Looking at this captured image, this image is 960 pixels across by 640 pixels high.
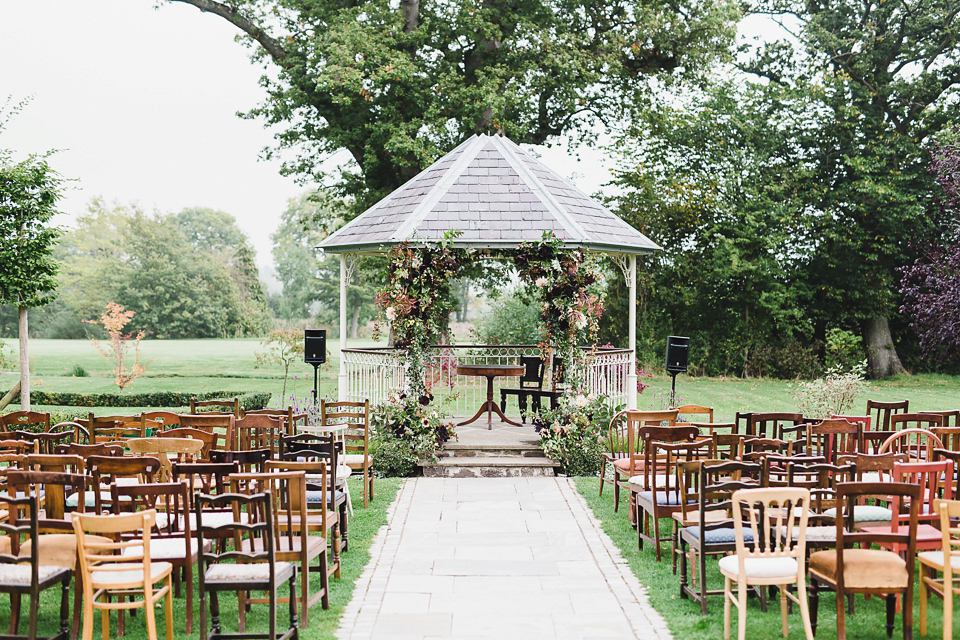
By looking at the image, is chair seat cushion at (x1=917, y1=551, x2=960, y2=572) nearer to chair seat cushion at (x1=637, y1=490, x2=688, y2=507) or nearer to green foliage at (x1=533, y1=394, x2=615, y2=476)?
chair seat cushion at (x1=637, y1=490, x2=688, y2=507)

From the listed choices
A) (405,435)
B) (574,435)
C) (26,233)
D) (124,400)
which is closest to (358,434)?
(405,435)

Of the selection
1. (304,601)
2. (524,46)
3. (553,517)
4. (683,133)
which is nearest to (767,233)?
(683,133)

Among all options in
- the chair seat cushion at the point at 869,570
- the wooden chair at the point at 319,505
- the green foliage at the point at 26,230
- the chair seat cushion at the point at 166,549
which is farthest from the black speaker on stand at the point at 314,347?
the chair seat cushion at the point at 869,570

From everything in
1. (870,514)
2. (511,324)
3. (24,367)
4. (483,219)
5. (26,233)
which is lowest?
(870,514)

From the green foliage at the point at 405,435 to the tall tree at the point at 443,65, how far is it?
9999 millimetres

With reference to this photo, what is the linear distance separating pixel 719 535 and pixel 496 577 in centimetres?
175

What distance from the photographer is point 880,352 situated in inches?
1001

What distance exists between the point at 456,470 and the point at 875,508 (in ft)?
19.0

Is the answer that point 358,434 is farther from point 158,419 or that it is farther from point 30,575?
point 30,575

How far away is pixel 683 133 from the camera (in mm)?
25328

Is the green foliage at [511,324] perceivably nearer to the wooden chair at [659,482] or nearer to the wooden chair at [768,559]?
the wooden chair at [659,482]

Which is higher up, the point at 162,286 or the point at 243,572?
the point at 162,286

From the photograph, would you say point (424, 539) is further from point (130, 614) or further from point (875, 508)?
point (875, 508)

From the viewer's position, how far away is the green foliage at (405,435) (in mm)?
11242
